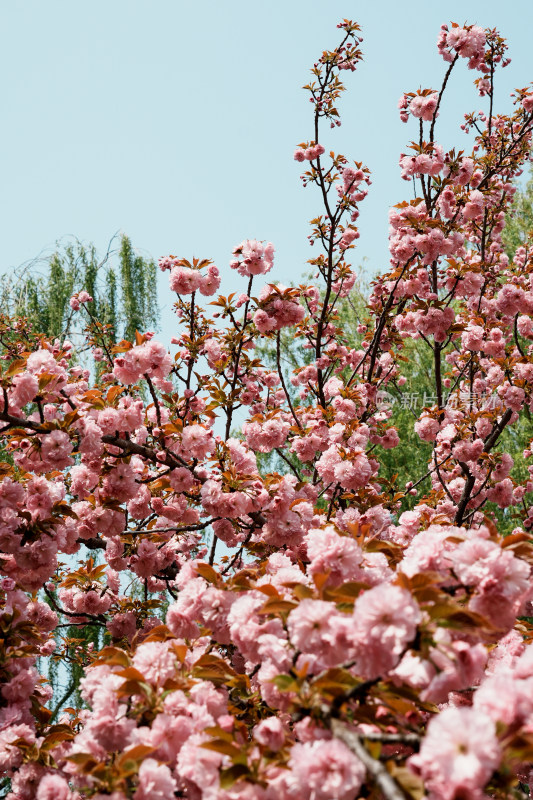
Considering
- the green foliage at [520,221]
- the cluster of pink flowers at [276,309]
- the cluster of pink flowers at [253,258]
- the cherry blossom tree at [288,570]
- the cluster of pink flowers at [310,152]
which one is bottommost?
the cherry blossom tree at [288,570]

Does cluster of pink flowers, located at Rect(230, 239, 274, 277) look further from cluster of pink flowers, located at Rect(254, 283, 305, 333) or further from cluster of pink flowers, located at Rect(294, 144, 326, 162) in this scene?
cluster of pink flowers, located at Rect(294, 144, 326, 162)

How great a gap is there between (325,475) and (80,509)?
1.43 m

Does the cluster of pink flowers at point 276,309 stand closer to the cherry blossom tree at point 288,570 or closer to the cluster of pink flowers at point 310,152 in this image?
the cherry blossom tree at point 288,570

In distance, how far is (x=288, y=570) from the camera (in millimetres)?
1873

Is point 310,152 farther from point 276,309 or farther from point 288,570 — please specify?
point 288,570

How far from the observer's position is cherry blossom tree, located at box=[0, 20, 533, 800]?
1.30m

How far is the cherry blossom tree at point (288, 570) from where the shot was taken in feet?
4.27

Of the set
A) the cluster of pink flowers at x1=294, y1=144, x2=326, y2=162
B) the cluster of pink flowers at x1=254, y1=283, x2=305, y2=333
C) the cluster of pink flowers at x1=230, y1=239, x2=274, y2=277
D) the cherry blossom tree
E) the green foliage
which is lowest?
the cherry blossom tree

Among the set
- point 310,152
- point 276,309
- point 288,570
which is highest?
point 310,152

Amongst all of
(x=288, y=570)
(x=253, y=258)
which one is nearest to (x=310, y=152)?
(x=253, y=258)

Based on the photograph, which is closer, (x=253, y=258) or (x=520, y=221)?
(x=253, y=258)

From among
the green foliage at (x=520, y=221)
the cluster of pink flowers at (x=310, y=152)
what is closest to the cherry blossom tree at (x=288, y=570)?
the cluster of pink flowers at (x=310, y=152)

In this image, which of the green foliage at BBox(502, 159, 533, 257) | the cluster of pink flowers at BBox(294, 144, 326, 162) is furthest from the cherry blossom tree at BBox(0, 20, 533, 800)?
the green foliage at BBox(502, 159, 533, 257)

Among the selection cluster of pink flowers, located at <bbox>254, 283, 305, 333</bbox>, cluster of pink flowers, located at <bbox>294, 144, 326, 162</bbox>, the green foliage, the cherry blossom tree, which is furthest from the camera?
the green foliage
